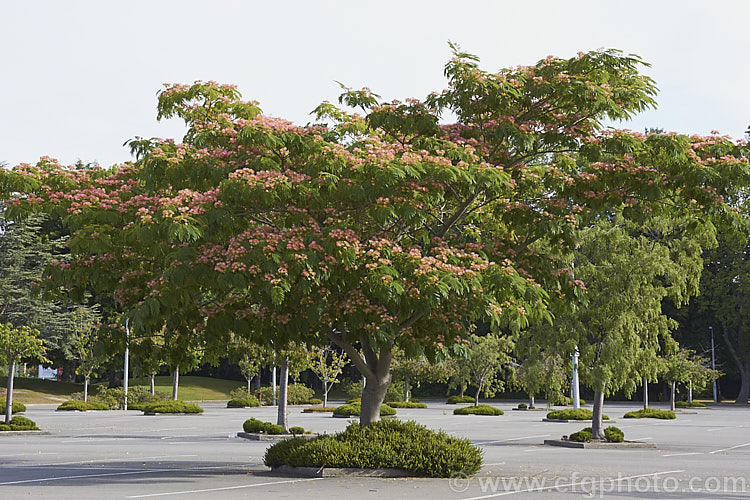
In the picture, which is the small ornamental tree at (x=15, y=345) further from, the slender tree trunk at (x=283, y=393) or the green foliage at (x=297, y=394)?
the green foliage at (x=297, y=394)

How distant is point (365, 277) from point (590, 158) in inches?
200

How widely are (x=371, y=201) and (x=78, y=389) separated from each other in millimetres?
66270

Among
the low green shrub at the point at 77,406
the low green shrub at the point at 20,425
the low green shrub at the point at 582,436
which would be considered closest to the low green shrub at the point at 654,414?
the low green shrub at the point at 582,436

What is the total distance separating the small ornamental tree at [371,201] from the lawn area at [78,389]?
50957 mm

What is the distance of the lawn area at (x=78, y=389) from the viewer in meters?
65.7

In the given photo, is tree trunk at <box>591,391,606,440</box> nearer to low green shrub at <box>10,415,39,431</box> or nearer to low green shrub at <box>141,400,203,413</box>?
low green shrub at <box>10,415,39,431</box>

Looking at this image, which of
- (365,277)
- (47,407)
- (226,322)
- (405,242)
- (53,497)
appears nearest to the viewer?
(53,497)

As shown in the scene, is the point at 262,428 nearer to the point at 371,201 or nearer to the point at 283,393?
the point at 283,393

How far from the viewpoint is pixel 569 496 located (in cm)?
1335

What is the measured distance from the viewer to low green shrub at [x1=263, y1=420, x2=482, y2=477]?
613 inches

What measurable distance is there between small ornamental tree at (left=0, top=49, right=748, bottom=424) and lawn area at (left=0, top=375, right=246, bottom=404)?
50957 millimetres

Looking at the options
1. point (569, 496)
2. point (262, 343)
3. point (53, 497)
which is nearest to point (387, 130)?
point (262, 343)

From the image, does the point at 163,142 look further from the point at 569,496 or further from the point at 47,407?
the point at 47,407

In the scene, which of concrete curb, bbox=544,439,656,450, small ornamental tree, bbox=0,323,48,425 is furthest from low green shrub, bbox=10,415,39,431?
concrete curb, bbox=544,439,656,450
